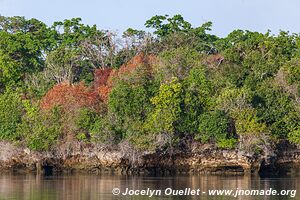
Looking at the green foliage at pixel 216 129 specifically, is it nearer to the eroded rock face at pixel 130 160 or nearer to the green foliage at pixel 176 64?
the eroded rock face at pixel 130 160

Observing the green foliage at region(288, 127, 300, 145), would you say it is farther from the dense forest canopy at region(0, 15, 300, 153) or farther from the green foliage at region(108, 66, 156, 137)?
the green foliage at region(108, 66, 156, 137)

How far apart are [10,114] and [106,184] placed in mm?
14168

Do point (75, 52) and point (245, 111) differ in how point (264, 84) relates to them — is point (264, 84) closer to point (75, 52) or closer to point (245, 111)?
point (245, 111)

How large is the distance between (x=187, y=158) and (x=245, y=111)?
14.8 feet

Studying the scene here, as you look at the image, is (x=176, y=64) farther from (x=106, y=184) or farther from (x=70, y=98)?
(x=106, y=184)

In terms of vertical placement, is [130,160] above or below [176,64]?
below

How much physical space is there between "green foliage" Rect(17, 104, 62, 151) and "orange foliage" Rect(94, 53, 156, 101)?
10.6 ft

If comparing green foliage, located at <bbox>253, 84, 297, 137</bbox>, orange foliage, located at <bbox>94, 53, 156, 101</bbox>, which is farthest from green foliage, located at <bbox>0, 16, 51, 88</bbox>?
green foliage, located at <bbox>253, 84, 297, 137</bbox>

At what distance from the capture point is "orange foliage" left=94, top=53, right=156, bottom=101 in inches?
2197

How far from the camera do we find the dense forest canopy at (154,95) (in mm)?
51844


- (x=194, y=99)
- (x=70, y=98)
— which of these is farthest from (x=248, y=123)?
(x=70, y=98)

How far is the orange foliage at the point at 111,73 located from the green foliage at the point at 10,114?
513 centimetres

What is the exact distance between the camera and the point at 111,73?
58.0 meters

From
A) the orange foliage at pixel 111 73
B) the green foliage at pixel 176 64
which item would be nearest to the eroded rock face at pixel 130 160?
the orange foliage at pixel 111 73
